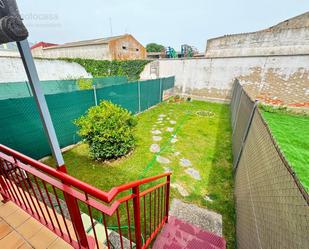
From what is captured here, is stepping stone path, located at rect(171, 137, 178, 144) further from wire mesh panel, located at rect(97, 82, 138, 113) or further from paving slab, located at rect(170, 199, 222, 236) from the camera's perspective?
wire mesh panel, located at rect(97, 82, 138, 113)

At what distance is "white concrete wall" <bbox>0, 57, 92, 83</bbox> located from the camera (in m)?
10.2

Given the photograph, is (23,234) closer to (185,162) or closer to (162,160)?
(162,160)

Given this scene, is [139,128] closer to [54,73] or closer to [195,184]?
[195,184]

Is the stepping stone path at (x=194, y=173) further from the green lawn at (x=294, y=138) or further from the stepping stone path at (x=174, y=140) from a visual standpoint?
the green lawn at (x=294, y=138)

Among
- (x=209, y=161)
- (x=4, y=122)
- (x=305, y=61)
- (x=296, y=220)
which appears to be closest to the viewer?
(x=296, y=220)

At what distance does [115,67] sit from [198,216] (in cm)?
1602

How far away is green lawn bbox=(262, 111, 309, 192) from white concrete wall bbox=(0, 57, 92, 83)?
15.0m

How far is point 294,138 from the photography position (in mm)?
5016

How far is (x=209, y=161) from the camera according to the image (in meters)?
4.25

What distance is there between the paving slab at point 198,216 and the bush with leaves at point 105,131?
198cm

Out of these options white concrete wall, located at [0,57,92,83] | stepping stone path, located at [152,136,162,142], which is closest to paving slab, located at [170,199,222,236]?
stepping stone path, located at [152,136,162,142]

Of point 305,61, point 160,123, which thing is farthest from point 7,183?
point 305,61

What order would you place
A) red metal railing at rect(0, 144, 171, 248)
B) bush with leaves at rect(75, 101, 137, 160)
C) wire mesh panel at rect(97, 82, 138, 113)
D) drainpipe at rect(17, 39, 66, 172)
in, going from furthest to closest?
wire mesh panel at rect(97, 82, 138, 113) → bush with leaves at rect(75, 101, 137, 160) → red metal railing at rect(0, 144, 171, 248) → drainpipe at rect(17, 39, 66, 172)

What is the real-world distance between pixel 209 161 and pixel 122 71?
13980 millimetres
